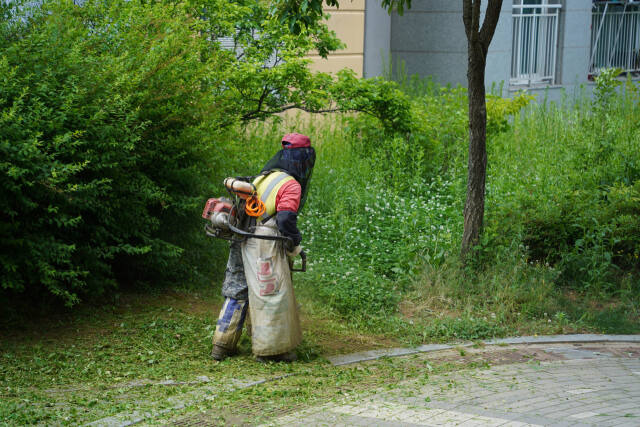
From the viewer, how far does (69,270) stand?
6215 mm

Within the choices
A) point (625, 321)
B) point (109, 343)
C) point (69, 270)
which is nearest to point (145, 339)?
point (109, 343)

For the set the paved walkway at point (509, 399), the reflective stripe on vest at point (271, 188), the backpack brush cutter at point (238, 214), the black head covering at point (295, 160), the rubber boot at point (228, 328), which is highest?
the black head covering at point (295, 160)

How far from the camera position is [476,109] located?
7344 mm

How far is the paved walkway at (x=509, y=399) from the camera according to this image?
14.6 feet

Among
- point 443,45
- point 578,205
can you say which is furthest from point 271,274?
point 443,45

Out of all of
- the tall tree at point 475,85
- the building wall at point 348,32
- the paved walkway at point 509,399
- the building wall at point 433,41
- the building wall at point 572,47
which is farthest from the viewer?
the building wall at point 572,47

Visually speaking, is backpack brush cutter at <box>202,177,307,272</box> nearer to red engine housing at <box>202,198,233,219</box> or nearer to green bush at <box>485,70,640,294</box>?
red engine housing at <box>202,198,233,219</box>

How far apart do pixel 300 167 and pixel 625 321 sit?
368 cm

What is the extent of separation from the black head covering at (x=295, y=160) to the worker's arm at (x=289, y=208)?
0.14 m

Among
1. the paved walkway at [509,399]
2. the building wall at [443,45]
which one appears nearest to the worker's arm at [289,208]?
the paved walkway at [509,399]

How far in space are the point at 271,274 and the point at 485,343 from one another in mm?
2117

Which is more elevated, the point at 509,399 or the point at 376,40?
the point at 376,40

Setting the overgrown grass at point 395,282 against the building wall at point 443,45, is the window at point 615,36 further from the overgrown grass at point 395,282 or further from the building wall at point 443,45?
the overgrown grass at point 395,282

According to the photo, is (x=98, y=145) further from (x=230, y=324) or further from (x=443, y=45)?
(x=443, y=45)
